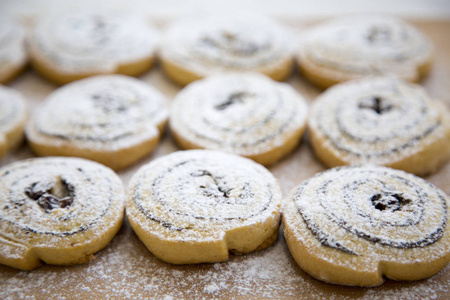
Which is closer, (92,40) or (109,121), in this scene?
(109,121)

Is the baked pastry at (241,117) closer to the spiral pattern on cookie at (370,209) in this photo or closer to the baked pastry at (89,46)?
the spiral pattern on cookie at (370,209)

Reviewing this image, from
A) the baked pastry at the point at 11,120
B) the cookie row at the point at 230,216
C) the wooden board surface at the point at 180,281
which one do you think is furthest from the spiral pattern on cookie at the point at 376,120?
the baked pastry at the point at 11,120

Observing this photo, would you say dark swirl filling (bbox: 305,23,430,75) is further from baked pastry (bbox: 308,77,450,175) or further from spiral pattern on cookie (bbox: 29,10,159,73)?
spiral pattern on cookie (bbox: 29,10,159,73)

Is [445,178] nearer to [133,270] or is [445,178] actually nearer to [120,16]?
[133,270]

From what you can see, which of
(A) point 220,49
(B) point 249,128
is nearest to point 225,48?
(A) point 220,49

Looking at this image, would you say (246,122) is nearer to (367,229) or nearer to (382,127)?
(382,127)

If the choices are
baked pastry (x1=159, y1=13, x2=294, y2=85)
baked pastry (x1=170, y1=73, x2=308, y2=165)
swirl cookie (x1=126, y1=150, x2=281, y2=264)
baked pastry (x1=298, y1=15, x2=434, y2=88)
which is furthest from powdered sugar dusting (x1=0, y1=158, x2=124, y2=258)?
A: baked pastry (x1=298, y1=15, x2=434, y2=88)
